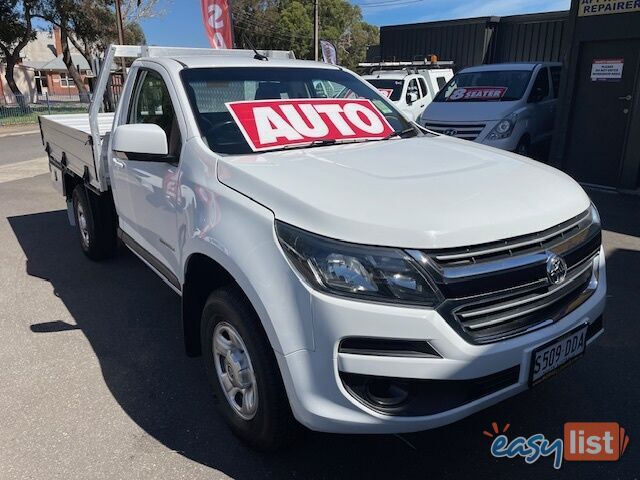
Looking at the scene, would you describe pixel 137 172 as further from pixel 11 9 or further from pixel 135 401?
pixel 11 9

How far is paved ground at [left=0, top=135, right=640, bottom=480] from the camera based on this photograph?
8.27 ft

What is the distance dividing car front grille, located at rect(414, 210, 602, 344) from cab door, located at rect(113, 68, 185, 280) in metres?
1.60

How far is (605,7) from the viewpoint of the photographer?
26.3ft

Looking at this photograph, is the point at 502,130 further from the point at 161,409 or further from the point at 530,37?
the point at 530,37

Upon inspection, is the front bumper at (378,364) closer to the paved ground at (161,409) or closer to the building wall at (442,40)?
the paved ground at (161,409)

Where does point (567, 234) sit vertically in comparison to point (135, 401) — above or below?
above

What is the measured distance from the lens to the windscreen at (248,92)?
298 centimetres

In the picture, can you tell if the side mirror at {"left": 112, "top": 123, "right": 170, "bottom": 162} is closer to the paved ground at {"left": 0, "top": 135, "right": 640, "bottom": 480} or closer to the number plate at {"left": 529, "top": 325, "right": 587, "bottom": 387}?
the paved ground at {"left": 0, "top": 135, "right": 640, "bottom": 480}

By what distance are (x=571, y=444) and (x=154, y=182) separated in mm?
2684

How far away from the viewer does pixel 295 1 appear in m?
48.8


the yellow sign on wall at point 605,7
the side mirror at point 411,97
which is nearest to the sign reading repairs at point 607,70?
the yellow sign on wall at point 605,7

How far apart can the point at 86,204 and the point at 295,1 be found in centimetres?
4861

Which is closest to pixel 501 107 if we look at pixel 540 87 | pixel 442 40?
pixel 540 87

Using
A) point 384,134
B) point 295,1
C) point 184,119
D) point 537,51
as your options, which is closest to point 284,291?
point 184,119
